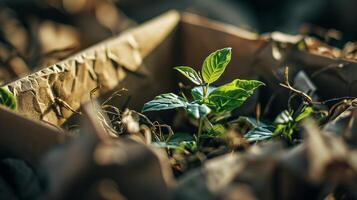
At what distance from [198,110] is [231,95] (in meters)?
0.05

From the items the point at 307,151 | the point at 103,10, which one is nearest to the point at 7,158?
the point at 307,151

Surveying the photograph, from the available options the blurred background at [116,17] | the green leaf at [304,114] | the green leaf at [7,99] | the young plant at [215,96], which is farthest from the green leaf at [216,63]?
the blurred background at [116,17]

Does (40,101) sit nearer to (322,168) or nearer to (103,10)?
(322,168)

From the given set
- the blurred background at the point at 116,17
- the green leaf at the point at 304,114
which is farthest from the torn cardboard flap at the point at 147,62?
the blurred background at the point at 116,17

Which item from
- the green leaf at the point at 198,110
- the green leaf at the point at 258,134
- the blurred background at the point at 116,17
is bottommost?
the blurred background at the point at 116,17

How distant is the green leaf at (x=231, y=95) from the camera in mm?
572

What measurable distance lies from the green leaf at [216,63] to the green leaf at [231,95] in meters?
0.02

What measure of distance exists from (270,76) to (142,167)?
0.36 m

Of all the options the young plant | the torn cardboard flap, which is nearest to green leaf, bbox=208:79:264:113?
the young plant

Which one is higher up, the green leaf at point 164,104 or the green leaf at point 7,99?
the green leaf at point 7,99

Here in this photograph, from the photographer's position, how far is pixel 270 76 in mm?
731

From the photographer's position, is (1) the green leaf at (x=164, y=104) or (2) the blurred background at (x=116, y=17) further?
(2) the blurred background at (x=116, y=17)

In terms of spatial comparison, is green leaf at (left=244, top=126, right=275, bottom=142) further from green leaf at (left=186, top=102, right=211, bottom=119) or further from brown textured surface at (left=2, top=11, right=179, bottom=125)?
brown textured surface at (left=2, top=11, right=179, bottom=125)

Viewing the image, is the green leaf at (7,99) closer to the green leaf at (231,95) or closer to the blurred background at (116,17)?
the green leaf at (231,95)
